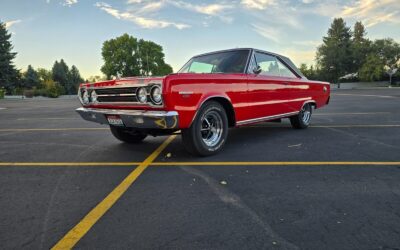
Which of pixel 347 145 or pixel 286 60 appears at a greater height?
pixel 286 60

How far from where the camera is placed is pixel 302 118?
7695 mm

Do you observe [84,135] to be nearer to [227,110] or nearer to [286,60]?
[227,110]

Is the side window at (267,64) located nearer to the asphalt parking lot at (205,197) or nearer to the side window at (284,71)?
the side window at (284,71)

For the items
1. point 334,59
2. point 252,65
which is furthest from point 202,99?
point 334,59

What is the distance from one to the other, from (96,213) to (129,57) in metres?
86.8

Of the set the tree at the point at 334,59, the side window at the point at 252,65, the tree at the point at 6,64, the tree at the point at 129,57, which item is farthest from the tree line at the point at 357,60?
the side window at the point at 252,65

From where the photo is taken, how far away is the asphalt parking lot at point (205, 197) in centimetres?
245

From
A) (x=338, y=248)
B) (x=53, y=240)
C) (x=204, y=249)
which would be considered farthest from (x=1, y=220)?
(x=338, y=248)

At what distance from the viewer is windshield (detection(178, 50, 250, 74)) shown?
19.4ft

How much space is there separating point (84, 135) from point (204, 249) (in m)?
5.90

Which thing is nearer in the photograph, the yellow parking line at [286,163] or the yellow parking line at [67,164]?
the yellow parking line at [286,163]

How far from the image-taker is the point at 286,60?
743cm

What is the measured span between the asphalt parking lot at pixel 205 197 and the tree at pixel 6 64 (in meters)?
60.5

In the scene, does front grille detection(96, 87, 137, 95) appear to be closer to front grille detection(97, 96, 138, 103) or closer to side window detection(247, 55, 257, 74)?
front grille detection(97, 96, 138, 103)
